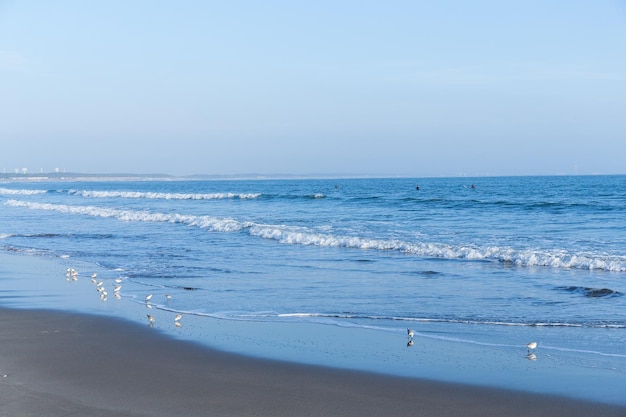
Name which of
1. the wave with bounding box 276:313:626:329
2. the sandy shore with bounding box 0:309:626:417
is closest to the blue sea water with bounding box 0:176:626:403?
the wave with bounding box 276:313:626:329

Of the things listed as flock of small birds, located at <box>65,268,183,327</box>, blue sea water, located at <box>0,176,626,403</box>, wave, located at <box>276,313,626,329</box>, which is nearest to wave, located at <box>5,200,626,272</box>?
blue sea water, located at <box>0,176,626,403</box>

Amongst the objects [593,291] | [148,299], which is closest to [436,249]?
[593,291]

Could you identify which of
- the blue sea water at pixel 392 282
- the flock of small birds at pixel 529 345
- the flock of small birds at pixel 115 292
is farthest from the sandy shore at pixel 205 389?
the flock of small birds at pixel 529 345

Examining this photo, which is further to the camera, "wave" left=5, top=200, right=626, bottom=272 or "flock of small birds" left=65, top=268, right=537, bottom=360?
"wave" left=5, top=200, right=626, bottom=272

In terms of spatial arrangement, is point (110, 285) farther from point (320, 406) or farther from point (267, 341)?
point (320, 406)

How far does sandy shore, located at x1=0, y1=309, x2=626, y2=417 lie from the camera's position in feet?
20.2

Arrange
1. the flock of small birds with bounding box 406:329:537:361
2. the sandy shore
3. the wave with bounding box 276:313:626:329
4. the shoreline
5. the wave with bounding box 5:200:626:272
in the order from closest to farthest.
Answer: the sandy shore → the shoreline → the flock of small birds with bounding box 406:329:537:361 → the wave with bounding box 276:313:626:329 → the wave with bounding box 5:200:626:272

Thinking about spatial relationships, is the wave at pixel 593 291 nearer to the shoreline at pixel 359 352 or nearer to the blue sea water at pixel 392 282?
the blue sea water at pixel 392 282

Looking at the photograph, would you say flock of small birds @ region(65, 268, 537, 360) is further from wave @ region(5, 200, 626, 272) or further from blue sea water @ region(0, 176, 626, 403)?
wave @ region(5, 200, 626, 272)

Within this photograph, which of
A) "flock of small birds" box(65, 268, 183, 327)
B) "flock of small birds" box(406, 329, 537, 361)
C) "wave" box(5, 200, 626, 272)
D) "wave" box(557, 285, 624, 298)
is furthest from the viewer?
"wave" box(5, 200, 626, 272)

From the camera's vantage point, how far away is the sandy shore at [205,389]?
614 centimetres

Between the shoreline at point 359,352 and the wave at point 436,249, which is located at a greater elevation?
the wave at point 436,249

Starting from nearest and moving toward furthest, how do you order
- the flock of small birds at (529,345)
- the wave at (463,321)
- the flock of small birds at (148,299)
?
the flock of small birds at (529,345) < the flock of small birds at (148,299) < the wave at (463,321)

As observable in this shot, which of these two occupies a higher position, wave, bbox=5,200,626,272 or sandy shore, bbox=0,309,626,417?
wave, bbox=5,200,626,272
